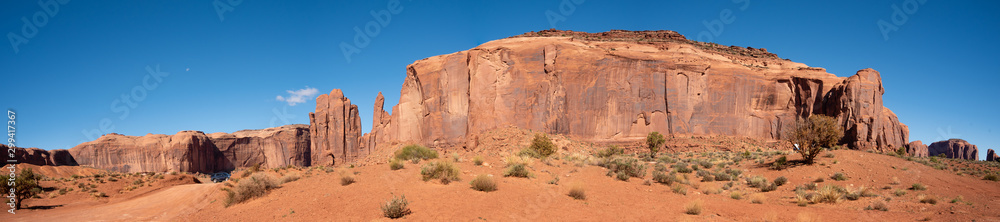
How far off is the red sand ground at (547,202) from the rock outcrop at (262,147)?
75.8 meters

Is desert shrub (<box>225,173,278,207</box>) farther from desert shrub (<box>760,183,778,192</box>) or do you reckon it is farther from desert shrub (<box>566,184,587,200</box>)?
desert shrub (<box>760,183,778,192</box>)

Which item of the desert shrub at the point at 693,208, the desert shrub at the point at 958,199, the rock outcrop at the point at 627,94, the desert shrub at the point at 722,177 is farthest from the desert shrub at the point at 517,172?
the rock outcrop at the point at 627,94

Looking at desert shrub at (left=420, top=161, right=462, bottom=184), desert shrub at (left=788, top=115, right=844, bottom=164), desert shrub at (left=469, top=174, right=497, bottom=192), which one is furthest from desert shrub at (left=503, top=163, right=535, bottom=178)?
desert shrub at (left=788, top=115, right=844, bottom=164)

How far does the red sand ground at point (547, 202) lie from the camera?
33.1 feet

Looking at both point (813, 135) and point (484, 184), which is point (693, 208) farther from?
point (813, 135)

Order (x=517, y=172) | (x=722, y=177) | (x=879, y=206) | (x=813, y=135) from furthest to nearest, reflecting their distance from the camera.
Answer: (x=813, y=135) → (x=722, y=177) → (x=517, y=172) → (x=879, y=206)

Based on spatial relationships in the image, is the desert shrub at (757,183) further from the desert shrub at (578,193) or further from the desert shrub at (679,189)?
the desert shrub at (578,193)

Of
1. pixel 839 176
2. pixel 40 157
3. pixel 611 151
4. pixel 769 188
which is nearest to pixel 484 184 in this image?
pixel 769 188

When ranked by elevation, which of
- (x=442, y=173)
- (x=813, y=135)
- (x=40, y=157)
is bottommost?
(x=40, y=157)

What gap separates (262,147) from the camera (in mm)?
89188

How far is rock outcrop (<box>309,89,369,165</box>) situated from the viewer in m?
70.9

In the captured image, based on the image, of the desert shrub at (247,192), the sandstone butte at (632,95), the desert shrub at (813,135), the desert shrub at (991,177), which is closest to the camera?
the desert shrub at (247,192)

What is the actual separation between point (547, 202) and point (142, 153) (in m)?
90.0

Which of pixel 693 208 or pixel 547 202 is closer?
pixel 693 208
